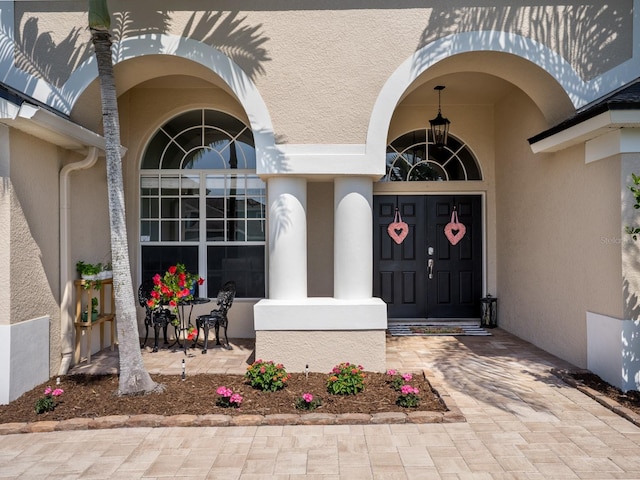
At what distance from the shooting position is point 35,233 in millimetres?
5473

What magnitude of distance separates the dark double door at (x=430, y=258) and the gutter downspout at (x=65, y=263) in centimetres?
520

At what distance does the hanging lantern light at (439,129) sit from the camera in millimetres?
8414

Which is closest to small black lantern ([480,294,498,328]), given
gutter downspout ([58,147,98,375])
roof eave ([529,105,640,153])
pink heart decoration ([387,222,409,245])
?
pink heart decoration ([387,222,409,245])

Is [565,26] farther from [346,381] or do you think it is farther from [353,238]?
[346,381]

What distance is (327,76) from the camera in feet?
19.6

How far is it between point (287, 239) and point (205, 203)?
2.80m

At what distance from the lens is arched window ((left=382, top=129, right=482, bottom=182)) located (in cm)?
909

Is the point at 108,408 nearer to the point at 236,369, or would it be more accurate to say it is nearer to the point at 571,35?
the point at 236,369

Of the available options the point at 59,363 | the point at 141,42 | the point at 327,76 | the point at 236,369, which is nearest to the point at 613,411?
the point at 236,369

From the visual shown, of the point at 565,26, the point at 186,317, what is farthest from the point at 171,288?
the point at 565,26

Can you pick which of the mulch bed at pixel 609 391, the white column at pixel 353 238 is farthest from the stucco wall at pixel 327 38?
the mulch bed at pixel 609 391

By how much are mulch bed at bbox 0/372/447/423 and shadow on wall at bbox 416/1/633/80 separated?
4.30m

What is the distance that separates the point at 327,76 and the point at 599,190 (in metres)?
3.59

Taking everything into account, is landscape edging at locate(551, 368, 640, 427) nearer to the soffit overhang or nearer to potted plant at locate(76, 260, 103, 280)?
the soffit overhang
